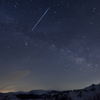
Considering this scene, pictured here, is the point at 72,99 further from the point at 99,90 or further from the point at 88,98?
the point at 99,90

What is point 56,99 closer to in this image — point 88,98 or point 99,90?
point 88,98

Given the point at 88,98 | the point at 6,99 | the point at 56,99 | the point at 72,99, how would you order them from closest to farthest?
the point at 88,98
the point at 72,99
the point at 56,99
the point at 6,99

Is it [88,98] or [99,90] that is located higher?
[99,90]

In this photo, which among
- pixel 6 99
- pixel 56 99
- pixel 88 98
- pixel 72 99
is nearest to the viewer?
pixel 88 98

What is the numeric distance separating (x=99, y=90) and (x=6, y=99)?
54032 mm

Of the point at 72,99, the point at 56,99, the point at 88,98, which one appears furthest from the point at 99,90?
the point at 56,99

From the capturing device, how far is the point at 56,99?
29.3 meters

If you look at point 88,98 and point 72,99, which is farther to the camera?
point 72,99

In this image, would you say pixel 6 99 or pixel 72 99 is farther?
pixel 6 99

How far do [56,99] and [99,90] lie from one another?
43.7 feet

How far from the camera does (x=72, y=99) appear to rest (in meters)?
25.0

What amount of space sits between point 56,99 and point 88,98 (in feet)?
35.1

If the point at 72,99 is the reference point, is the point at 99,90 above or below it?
above

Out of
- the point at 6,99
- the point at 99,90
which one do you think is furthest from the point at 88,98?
the point at 6,99
